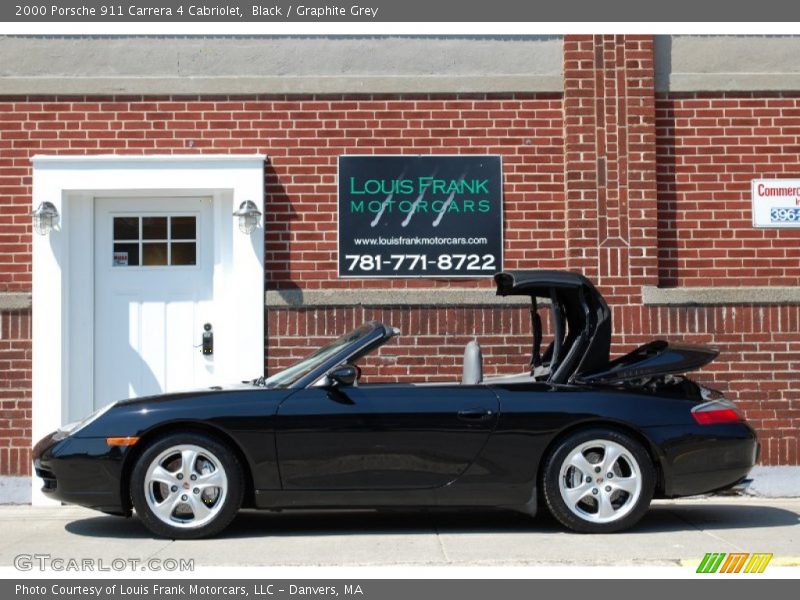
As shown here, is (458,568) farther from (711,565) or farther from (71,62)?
(71,62)

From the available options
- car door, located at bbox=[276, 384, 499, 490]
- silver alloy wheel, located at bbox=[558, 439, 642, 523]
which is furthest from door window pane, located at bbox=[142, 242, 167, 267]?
silver alloy wheel, located at bbox=[558, 439, 642, 523]

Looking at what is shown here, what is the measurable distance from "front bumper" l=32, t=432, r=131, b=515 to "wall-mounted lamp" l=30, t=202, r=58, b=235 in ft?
9.82

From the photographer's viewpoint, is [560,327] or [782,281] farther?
[782,281]

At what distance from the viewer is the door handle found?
23.5ft

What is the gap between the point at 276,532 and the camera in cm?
747

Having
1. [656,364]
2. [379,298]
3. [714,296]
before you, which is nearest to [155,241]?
[379,298]

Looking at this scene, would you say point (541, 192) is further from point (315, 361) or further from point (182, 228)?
point (315, 361)

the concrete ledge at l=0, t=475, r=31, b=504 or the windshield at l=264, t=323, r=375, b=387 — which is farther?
the concrete ledge at l=0, t=475, r=31, b=504

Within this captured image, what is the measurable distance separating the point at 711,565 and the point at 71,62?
677 cm

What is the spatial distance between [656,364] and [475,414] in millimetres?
1268

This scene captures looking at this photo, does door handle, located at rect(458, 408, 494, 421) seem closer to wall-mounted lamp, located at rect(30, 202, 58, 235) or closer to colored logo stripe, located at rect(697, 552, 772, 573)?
colored logo stripe, located at rect(697, 552, 772, 573)

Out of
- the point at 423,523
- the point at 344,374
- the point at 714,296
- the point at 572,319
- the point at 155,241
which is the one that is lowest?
the point at 423,523

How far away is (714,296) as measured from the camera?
9719 millimetres

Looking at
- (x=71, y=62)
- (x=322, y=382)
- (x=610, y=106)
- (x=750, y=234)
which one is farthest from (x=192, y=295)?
(x=750, y=234)
